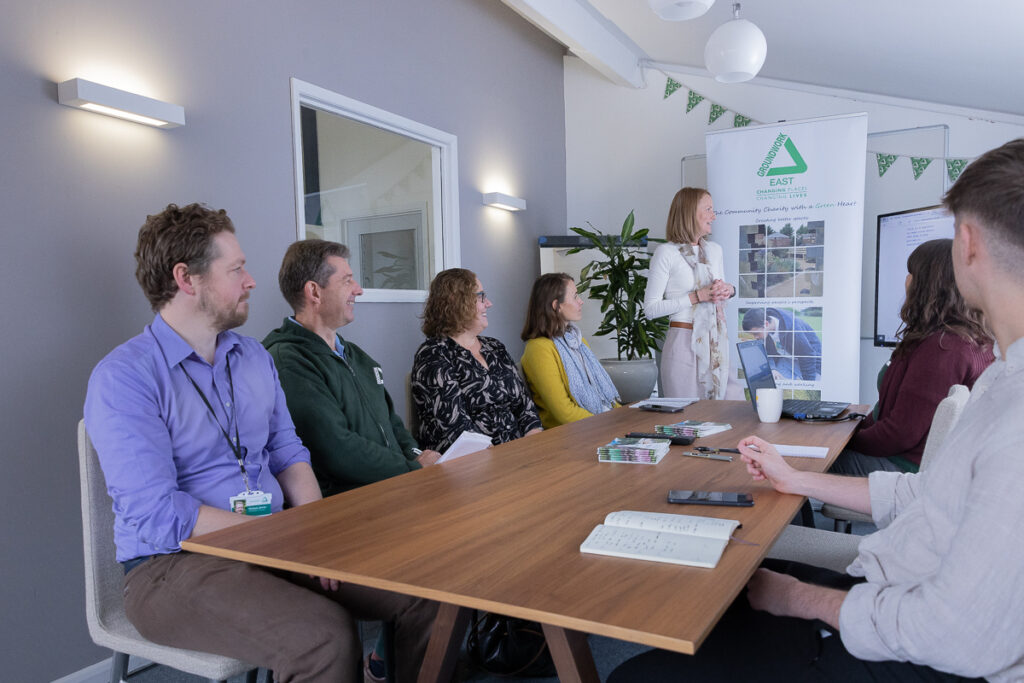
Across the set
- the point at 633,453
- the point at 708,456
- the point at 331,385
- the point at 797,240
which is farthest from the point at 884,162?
the point at 331,385

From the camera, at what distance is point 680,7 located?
3000 millimetres

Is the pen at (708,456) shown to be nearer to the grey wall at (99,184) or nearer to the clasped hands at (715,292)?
the grey wall at (99,184)

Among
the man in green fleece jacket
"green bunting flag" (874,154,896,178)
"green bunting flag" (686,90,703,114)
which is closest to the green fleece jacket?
the man in green fleece jacket

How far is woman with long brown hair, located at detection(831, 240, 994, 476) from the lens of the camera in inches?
88.0

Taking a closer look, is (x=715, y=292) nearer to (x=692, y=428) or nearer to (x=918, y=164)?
(x=692, y=428)

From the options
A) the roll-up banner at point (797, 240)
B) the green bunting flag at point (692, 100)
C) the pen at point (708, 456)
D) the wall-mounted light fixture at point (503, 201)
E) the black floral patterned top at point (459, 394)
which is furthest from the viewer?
the green bunting flag at point (692, 100)

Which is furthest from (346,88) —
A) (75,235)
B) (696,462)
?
(696,462)

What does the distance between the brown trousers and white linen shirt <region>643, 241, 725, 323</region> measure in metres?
2.79

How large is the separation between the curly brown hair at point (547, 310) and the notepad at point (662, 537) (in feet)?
7.16

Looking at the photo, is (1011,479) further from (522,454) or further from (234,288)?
(234,288)

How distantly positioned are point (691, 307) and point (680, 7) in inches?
61.9

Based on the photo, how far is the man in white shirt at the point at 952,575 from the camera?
880mm

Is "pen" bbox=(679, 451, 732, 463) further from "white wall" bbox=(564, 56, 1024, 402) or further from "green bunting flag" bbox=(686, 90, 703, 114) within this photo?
"green bunting flag" bbox=(686, 90, 703, 114)

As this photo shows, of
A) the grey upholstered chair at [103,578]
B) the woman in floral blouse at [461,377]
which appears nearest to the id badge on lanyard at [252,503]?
the grey upholstered chair at [103,578]
